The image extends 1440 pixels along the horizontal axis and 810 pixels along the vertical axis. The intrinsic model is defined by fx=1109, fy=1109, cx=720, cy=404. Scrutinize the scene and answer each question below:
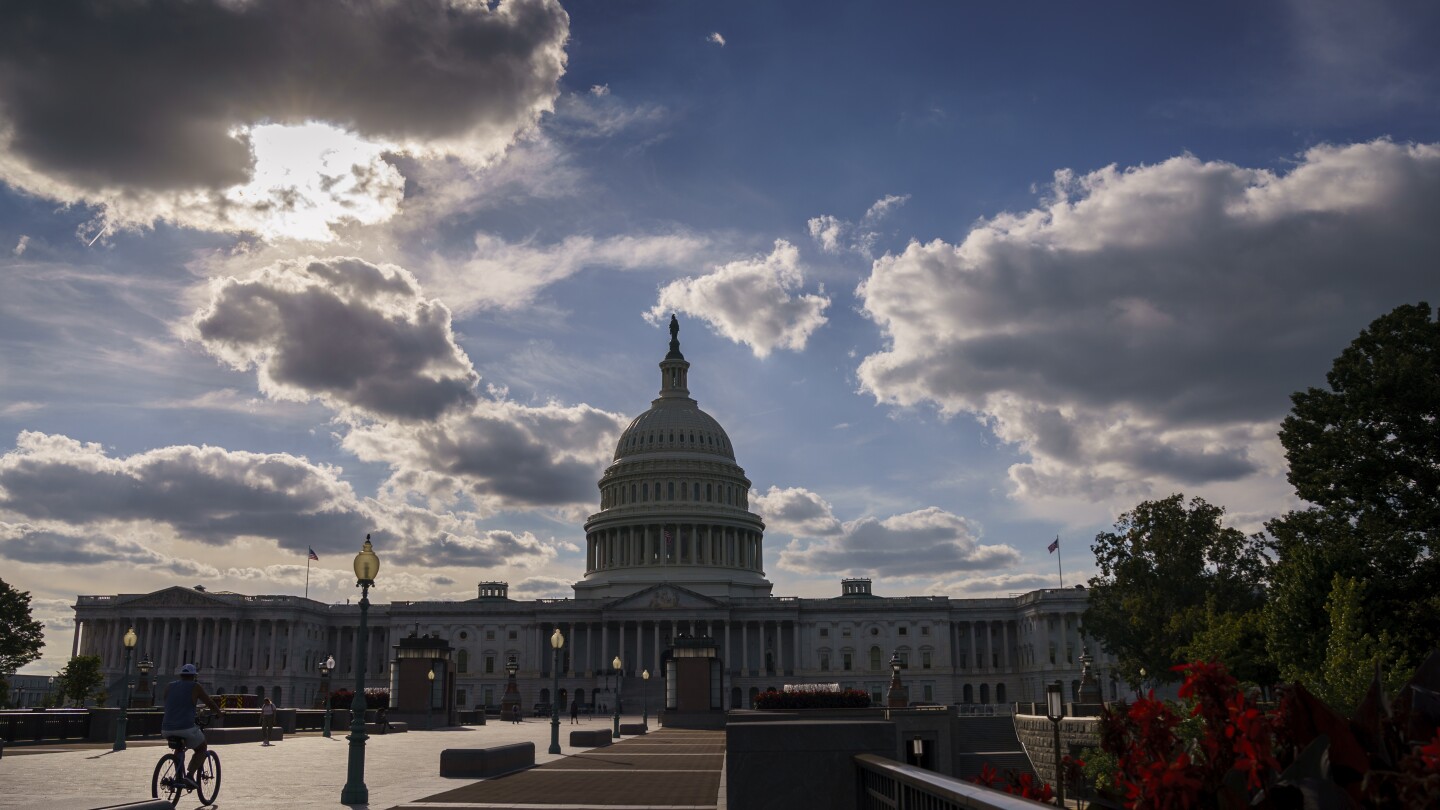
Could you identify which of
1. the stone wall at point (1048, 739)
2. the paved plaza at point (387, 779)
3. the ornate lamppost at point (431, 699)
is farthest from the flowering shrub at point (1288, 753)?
the ornate lamppost at point (431, 699)

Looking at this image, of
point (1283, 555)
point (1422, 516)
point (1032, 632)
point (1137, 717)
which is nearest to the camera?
point (1137, 717)

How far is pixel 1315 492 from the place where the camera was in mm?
52281

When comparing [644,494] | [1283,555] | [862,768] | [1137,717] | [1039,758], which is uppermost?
[644,494]

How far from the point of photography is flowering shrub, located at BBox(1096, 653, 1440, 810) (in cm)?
439

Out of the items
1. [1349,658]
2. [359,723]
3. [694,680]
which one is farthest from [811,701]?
[694,680]

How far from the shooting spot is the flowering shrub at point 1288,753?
14.4 ft

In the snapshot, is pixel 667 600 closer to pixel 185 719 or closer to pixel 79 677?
pixel 79 677

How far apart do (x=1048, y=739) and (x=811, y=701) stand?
48.7 ft

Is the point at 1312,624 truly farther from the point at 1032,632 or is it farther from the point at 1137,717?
the point at 1032,632

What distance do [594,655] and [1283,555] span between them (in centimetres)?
10223

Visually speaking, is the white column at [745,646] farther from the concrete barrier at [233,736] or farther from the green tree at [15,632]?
the concrete barrier at [233,736]

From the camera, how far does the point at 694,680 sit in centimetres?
7469

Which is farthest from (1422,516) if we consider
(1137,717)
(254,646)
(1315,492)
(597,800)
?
(254,646)

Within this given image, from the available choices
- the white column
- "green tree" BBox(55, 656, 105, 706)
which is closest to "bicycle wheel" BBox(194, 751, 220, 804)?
"green tree" BBox(55, 656, 105, 706)
